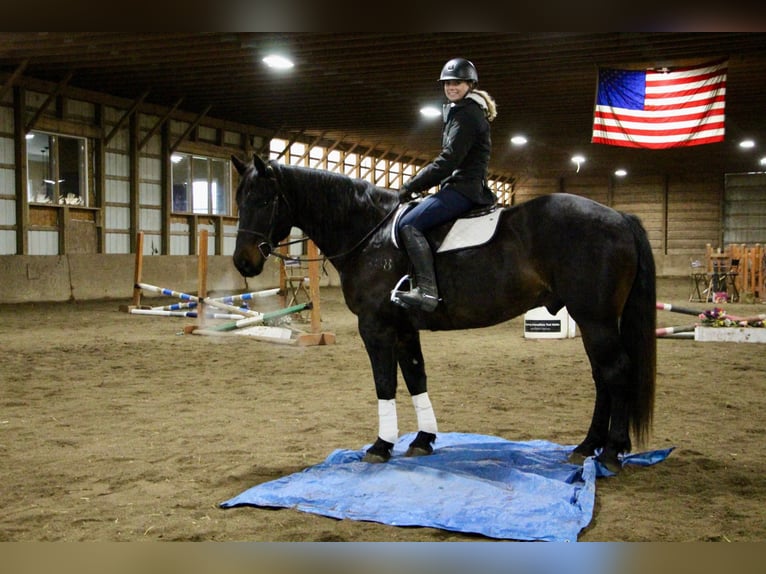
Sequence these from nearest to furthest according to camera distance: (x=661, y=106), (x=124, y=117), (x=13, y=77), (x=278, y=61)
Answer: (x=661, y=106), (x=278, y=61), (x=13, y=77), (x=124, y=117)

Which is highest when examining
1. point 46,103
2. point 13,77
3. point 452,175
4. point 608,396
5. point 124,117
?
point 13,77

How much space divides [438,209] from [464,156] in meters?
0.34

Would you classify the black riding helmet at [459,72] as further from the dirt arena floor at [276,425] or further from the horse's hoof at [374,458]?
the dirt arena floor at [276,425]

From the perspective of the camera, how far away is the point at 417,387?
445 cm

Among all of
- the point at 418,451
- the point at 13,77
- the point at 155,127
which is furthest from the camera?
the point at 155,127

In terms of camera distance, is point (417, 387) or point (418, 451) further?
point (417, 387)

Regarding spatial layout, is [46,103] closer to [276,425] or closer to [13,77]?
[13,77]

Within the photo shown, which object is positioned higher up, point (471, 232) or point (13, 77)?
point (13, 77)

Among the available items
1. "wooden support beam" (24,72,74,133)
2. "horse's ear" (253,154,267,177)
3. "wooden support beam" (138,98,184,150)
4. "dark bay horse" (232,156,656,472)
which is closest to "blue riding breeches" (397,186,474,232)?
"dark bay horse" (232,156,656,472)

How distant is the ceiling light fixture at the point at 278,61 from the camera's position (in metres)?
13.9

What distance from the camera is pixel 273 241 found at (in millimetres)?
4422

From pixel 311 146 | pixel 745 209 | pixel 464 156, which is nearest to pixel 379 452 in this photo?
pixel 464 156

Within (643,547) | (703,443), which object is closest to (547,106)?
(703,443)

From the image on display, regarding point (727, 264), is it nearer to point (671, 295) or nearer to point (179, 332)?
point (671, 295)
